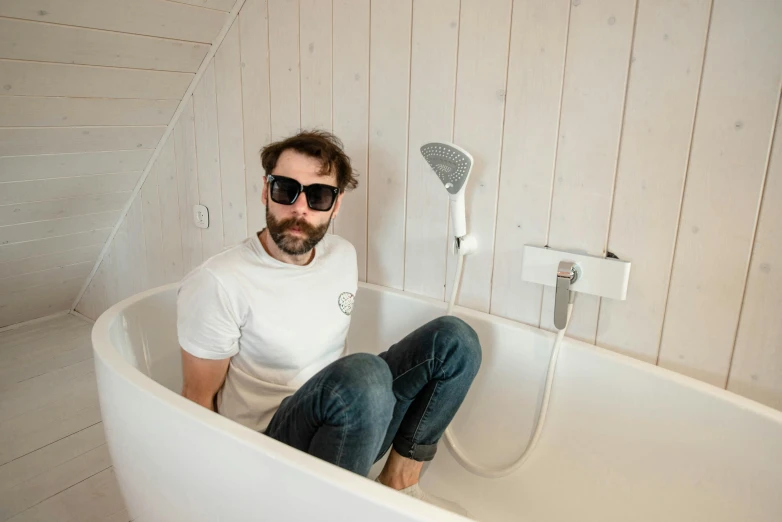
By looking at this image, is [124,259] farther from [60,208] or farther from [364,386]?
[364,386]

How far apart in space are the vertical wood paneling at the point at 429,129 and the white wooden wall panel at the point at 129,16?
691 millimetres

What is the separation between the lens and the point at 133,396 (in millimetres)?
943

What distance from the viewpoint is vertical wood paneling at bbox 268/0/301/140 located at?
1542 mm

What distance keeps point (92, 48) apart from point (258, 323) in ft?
3.18

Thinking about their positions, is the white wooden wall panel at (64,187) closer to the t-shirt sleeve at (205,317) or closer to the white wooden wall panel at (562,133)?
the white wooden wall panel at (562,133)

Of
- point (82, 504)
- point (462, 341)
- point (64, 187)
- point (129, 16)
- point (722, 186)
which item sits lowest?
point (82, 504)

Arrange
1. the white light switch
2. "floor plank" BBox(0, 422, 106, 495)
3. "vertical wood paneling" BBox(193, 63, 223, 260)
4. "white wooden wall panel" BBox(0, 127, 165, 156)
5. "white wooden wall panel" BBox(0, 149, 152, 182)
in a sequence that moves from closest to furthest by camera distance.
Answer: "floor plank" BBox(0, 422, 106, 495) < "white wooden wall panel" BBox(0, 127, 165, 156) < "white wooden wall panel" BBox(0, 149, 152, 182) < "vertical wood paneling" BBox(193, 63, 223, 260) < the white light switch

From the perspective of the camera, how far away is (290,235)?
3.68ft

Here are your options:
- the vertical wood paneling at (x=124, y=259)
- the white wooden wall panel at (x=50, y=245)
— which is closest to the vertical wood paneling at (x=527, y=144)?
the vertical wood paneling at (x=124, y=259)

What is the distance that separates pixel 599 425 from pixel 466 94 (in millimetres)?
788

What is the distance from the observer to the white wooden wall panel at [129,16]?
1.29 metres

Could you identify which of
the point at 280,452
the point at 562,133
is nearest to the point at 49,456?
the point at 280,452

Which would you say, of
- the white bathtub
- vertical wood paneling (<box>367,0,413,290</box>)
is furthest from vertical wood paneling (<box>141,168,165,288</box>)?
vertical wood paneling (<box>367,0,413,290</box>)

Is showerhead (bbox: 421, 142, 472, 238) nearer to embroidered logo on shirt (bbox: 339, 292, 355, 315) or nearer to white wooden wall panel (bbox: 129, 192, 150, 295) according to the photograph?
embroidered logo on shirt (bbox: 339, 292, 355, 315)
